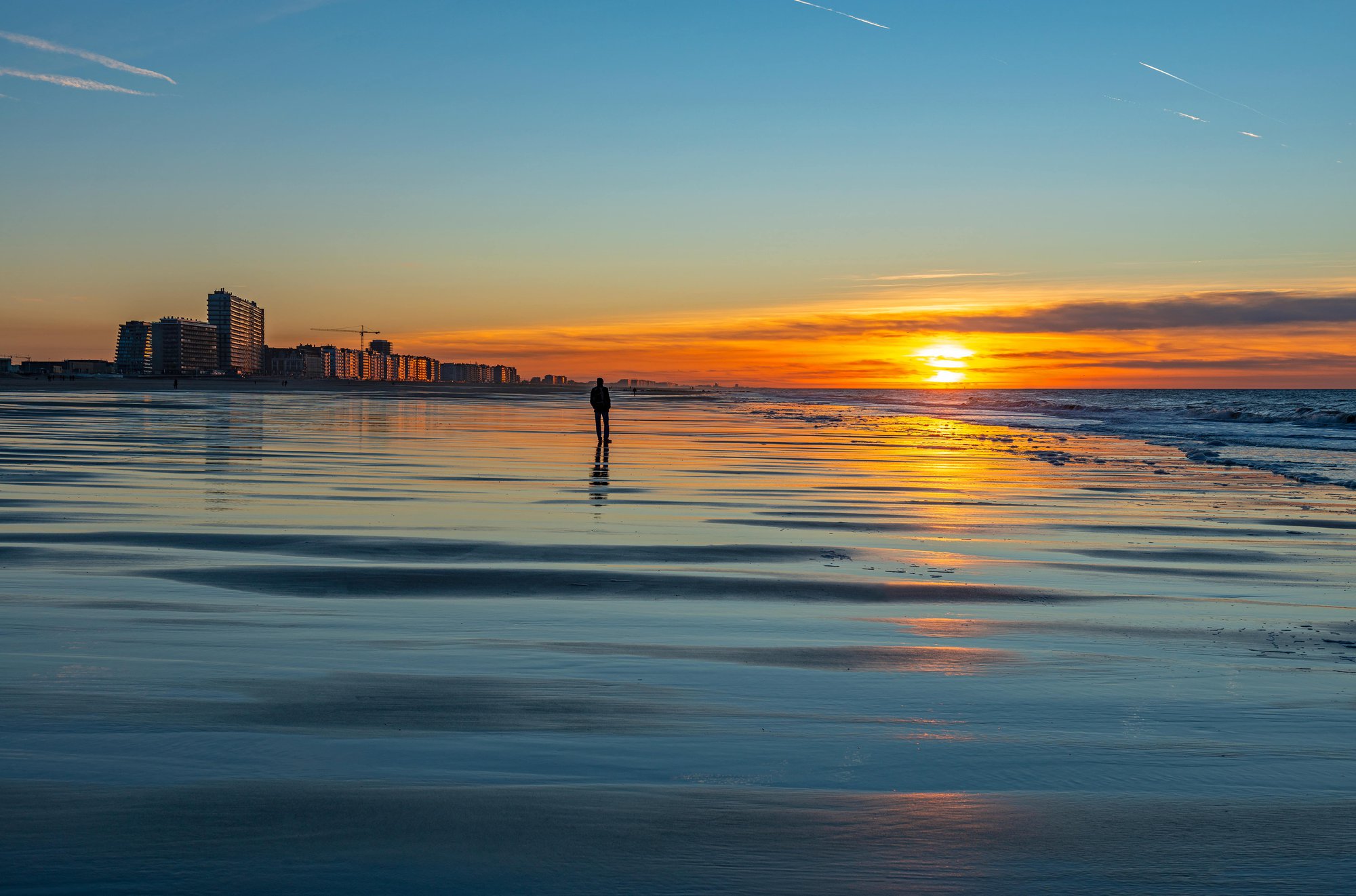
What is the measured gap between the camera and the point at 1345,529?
Result: 40.4ft

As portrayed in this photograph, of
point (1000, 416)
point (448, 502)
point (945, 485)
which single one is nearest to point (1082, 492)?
point (945, 485)

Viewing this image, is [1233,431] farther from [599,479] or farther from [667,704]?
[667,704]

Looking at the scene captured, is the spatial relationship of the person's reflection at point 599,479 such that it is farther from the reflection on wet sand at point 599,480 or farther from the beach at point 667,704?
the beach at point 667,704

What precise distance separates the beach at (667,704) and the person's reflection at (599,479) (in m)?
2.30

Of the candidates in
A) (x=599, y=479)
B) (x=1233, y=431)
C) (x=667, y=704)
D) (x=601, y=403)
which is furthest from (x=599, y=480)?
(x=1233, y=431)

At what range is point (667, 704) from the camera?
490 centimetres

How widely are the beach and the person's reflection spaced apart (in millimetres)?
2299

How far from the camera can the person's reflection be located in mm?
14766

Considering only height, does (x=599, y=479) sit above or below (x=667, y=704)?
above

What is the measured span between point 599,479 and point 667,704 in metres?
12.8

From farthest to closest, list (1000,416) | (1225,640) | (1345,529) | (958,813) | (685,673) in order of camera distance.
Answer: (1000,416), (1345,529), (1225,640), (685,673), (958,813)

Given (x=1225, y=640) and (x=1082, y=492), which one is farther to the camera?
(x=1082, y=492)

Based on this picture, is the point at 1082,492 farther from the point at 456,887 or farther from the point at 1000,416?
the point at 1000,416

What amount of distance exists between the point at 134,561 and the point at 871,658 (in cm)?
612
